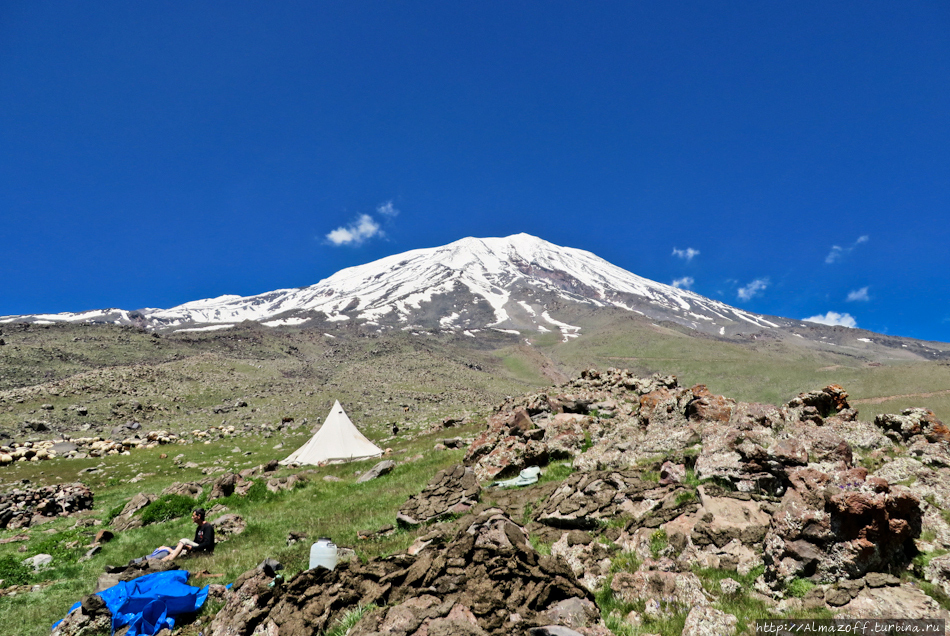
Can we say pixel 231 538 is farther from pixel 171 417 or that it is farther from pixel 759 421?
pixel 171 417

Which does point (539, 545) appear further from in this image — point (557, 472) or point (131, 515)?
point (131, 515)

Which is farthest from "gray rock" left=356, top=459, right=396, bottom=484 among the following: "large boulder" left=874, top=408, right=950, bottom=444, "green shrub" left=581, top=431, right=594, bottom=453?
"large boulder" left=874, top=408, right=950, bottom=444

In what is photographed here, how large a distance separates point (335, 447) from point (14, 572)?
1685cm

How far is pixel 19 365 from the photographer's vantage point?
5931 centimetres

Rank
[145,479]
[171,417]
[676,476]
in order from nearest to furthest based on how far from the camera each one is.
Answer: [676,476] → [145,479] → [171,417]

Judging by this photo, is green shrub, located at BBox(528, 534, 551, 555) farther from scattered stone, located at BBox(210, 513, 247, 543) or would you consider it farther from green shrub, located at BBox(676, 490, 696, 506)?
scattered stone, located at BBox(210, 513, 247, 543)

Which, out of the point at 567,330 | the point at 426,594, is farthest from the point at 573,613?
the point at 567,330

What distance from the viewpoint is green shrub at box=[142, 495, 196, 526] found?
16163 millimetres

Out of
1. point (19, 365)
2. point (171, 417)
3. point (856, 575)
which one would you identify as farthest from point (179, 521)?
point (19, 365)

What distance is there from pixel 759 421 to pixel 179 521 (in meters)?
21.5

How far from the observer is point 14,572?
1156 centimetres

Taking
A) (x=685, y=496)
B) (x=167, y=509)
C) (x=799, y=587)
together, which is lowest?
(x=167, y=509)

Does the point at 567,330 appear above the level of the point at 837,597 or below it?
above

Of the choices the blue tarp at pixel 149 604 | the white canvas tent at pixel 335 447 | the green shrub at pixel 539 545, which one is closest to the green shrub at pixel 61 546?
the blue tarp at pixel 149 604
